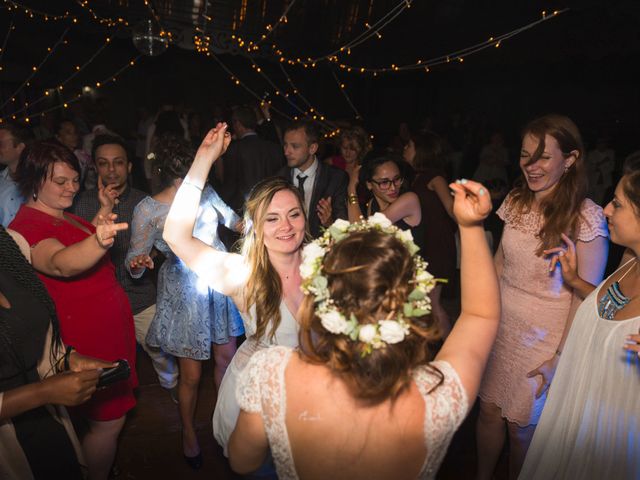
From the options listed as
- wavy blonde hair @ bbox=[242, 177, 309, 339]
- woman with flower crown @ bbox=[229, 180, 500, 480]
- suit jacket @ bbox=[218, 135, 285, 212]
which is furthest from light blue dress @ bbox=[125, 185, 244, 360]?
suit jacket @ bbox=[218, 135, 285, 212]

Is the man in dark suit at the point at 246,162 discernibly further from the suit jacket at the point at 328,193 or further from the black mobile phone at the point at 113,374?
the black mobile phone at the point at 113,374

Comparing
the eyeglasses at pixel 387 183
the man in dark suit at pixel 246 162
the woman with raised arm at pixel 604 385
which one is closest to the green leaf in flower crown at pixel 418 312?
the woman with raised arm at pixel 604 385

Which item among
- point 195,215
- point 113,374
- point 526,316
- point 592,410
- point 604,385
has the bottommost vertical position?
point 113,374

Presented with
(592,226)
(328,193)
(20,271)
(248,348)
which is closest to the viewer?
(20,271)

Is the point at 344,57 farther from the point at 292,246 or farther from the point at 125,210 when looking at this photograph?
the point at 292,246

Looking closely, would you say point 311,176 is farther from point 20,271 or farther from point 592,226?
point 20,271

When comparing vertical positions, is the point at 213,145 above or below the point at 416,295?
above

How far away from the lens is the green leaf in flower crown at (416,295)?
1198mm

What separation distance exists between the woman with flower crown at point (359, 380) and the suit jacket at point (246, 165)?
137 inches

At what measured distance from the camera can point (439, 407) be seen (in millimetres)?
1235

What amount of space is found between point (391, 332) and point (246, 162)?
3771 millimetres

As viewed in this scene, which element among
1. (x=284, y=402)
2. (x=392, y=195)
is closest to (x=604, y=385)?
(x=284, y=402)

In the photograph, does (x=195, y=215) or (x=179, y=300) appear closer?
(x=195, y=215)

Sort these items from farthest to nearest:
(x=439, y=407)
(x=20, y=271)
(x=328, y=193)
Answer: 1. (x=328, y=193)
2. (x=20, y=271)
3. (x=439, y=407)
